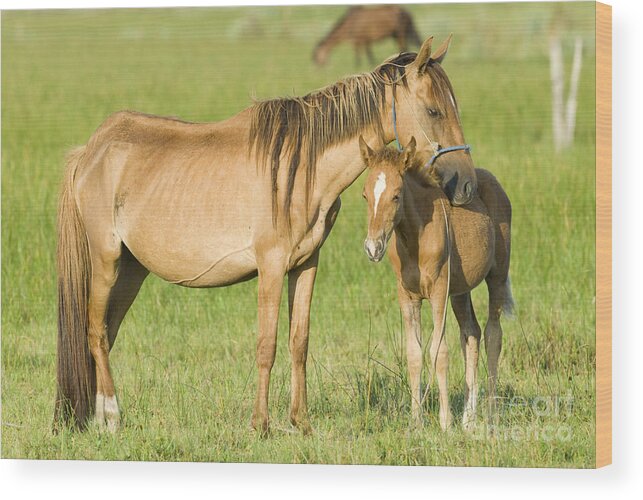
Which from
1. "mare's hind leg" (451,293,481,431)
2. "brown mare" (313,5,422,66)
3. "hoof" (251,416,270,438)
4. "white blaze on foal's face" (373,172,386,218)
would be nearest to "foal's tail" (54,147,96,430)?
"hoof" (251,416,270,438)

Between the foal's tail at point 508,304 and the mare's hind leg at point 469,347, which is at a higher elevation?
the foal's tail at point 508,304

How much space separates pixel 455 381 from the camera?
784 cm

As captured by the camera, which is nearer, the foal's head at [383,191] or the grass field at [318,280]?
the foal's head at [383,191]

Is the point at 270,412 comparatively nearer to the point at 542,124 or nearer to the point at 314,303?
the point at 314,303

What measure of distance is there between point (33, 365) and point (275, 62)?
257 centimetres

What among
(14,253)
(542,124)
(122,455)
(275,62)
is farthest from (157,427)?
(542,124)

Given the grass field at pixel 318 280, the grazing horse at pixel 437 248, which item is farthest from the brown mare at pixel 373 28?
the grazing horse at pixel 437 248

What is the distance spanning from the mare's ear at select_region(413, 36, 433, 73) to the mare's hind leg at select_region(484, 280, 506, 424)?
1431 millimetres

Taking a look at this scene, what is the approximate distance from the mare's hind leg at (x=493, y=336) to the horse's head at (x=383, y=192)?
113 centimetres

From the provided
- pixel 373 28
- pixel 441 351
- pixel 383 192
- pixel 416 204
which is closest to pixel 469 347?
Result: pixel 441 351

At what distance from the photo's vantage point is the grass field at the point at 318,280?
271 inches

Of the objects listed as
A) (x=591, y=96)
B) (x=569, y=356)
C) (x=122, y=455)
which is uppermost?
(x=591, y=96)

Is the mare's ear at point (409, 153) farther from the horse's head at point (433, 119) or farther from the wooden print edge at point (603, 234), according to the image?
the wooden print edge at point (603, 234)

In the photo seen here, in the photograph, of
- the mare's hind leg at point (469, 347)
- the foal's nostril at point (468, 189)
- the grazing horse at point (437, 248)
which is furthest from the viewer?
the mare's hind leg at point (469, 347)
